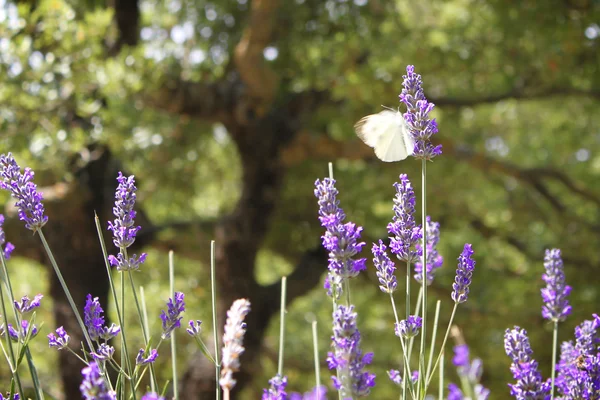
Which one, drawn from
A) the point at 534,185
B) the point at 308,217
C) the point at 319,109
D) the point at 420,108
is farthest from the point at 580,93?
the point at 420,108

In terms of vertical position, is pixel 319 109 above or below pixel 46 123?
above

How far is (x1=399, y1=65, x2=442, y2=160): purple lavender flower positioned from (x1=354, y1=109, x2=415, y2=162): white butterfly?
0.06m

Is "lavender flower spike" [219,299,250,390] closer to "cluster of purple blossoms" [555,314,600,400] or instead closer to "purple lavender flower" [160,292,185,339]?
"purple lavender flower" [160,292,185,339]

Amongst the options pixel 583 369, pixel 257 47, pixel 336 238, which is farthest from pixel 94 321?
pixel 257 47

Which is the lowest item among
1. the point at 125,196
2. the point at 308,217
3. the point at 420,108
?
the point at 125,196

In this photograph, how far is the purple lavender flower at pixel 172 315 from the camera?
1.05 metres

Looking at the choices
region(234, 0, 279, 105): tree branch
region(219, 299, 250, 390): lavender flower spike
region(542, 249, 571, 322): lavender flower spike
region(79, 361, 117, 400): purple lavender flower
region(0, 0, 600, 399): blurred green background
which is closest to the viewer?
region(79, 361, 117, 400): purple lavender flower

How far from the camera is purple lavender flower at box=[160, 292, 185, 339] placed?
105 cm

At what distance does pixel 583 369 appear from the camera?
1.09 m

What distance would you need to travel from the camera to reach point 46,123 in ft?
14.5

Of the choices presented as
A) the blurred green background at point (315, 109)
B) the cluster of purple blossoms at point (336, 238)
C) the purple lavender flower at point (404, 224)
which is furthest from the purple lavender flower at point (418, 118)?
the blurred green background at point (315, 109)

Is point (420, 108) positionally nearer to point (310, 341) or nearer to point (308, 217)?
point (308, 217)

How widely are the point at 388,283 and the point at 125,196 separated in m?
0.43

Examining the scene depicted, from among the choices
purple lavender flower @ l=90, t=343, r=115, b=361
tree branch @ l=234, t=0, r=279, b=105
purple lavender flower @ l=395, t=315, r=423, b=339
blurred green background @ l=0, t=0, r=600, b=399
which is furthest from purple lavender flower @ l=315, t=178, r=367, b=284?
tree branch @ l=234, t=0, r=279, b=105
